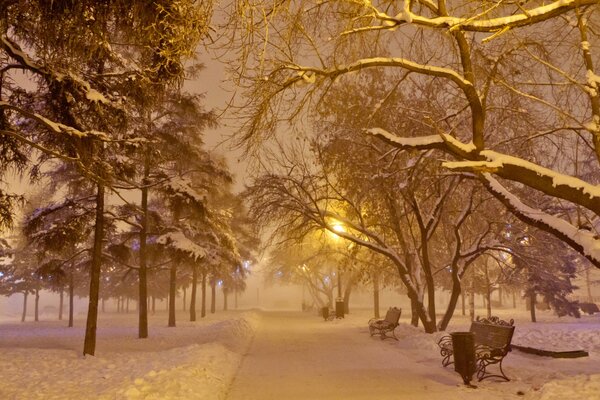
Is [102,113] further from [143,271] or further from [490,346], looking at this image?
[143,271]

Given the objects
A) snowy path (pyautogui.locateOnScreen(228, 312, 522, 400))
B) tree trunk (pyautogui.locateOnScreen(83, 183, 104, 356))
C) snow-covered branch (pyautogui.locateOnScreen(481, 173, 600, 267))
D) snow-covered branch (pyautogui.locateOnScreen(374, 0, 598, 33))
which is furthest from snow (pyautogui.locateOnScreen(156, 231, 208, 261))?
snow-covered branch (pyautogui.locateOnScreen(374, 0, 598, 33))

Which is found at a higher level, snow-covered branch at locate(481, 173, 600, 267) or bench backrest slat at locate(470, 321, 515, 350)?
snow-covered branch at locate(481, 173, 600, 267)

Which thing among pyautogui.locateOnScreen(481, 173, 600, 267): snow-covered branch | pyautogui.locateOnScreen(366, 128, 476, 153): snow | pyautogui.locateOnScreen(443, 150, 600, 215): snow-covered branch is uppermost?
pyautogui.locateOnScreen(366, 128, 476, 153): snow

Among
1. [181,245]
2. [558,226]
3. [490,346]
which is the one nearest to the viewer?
[558,226]

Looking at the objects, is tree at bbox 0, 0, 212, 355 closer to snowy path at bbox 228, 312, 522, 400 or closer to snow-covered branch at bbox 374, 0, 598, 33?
snow-covered branch at bbox 374, 0, 598, 33

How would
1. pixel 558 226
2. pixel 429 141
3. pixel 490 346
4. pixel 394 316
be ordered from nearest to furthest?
pixel 558 226 → pixel 429 141 → pixel 490 346 → pixel 394 316

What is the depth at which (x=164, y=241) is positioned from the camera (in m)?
19.0

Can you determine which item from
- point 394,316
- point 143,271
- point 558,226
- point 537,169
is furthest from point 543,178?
point 143,271

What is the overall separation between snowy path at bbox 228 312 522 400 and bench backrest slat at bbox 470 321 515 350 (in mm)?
1047

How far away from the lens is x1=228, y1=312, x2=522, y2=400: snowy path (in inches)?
320

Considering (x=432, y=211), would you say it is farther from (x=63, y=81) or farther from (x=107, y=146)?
(x=63, y=81)

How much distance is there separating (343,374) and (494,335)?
10.6ft

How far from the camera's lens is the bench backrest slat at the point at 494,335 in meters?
9.38

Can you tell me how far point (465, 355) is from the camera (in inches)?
353
